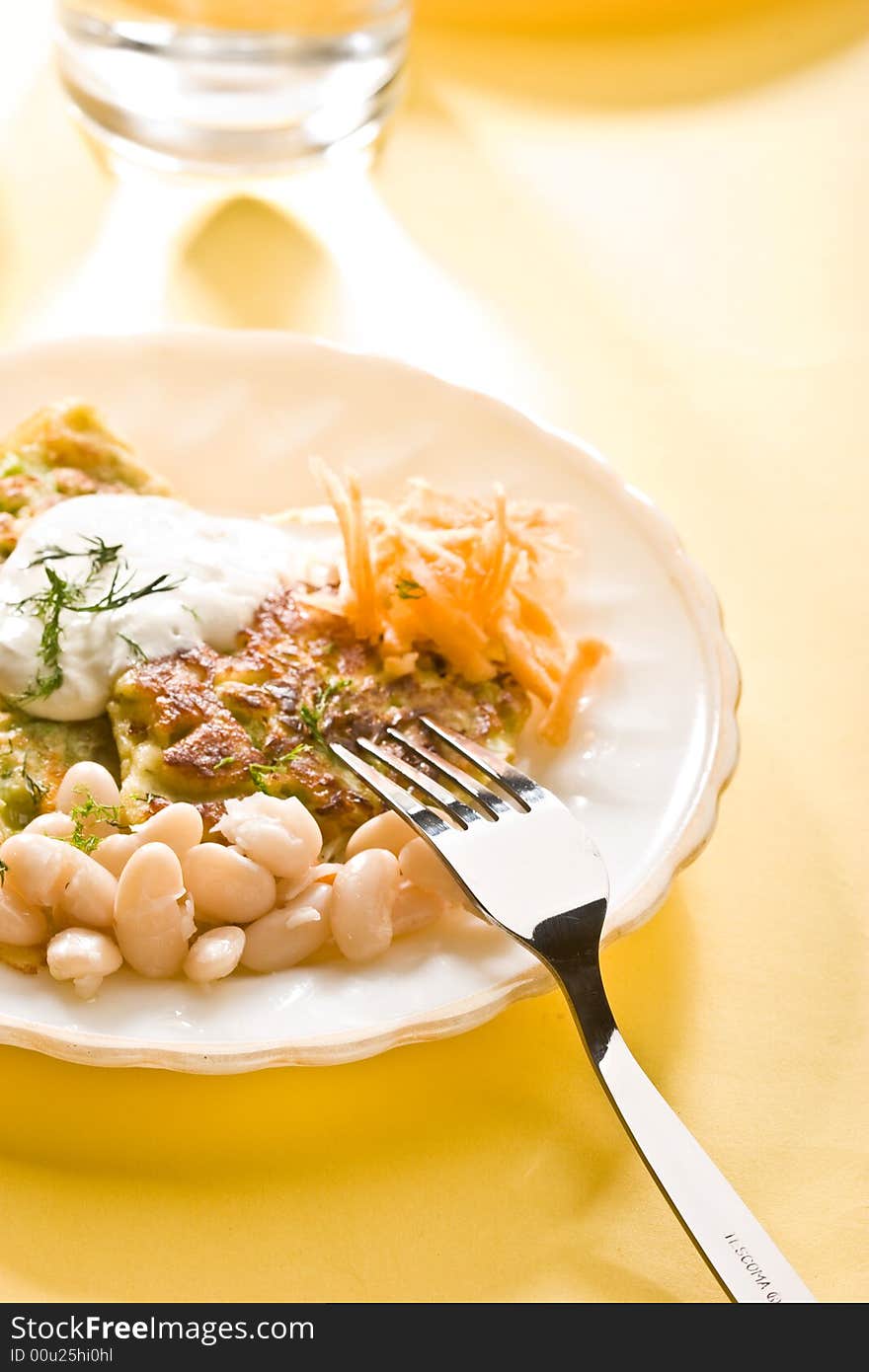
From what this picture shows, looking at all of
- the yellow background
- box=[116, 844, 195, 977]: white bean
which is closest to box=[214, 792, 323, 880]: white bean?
box=[116, 844, 195, 977]: white bean

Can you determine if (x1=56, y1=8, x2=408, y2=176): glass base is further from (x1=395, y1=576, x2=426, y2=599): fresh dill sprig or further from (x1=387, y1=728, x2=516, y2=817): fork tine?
(x1=387, y1=728, x2=516, y2=817): fork tine

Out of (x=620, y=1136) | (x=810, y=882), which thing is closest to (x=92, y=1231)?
(x=620, y=1136)

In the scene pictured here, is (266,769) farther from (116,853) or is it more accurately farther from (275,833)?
(116,853)

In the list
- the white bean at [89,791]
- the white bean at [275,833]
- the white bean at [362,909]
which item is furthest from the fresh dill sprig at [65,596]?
the white bean at [362,909]

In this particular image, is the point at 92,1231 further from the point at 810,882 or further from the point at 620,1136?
the point at 810,882

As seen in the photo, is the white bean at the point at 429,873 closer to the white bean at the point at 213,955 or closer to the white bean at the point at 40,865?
the white bean at the point at 213,955
